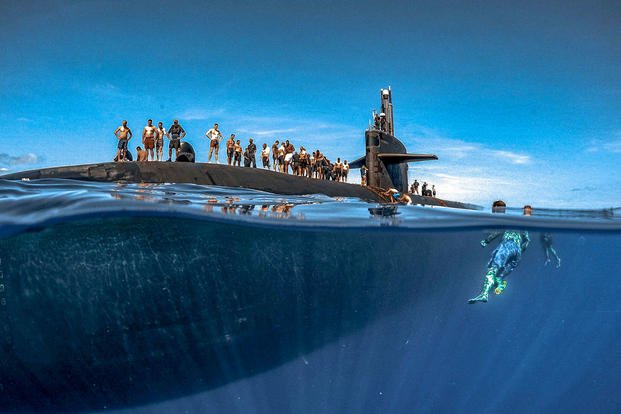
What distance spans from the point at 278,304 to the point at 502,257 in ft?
19.8

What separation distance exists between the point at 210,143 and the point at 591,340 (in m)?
14.5

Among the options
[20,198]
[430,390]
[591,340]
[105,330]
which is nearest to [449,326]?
[430,390]

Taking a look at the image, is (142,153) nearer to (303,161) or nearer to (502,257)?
(303,161)

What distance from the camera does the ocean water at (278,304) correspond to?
588 cm

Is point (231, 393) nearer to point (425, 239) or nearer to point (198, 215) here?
point (198, 215)

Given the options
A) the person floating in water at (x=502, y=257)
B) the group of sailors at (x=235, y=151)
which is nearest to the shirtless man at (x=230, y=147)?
the group of sailors at (x=235, y=151)

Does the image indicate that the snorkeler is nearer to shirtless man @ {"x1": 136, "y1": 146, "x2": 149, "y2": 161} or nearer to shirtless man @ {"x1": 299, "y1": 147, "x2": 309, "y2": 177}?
shirtless man @ {"x1": 299, "y1": 147, "x2": 309, "y2": 177}

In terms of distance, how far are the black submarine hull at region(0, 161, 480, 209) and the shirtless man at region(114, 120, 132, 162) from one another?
1.49 metres

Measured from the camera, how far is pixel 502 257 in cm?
1095

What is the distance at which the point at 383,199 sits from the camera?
48.3 feet

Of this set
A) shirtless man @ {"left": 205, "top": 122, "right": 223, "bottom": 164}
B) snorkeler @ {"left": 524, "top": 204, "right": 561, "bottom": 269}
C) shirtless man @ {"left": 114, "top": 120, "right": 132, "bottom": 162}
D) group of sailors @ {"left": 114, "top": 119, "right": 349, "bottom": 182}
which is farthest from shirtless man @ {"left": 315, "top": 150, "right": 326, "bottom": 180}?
snorkeler @ {"left": 524, "top": 204, "right": 561, "bottom": 269}

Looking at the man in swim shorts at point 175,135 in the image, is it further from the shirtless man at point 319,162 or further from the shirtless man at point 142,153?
the shirtless man at point 319,162

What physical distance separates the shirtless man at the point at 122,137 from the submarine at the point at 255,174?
134cm

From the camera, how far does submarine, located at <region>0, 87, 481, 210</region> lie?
10539mm
